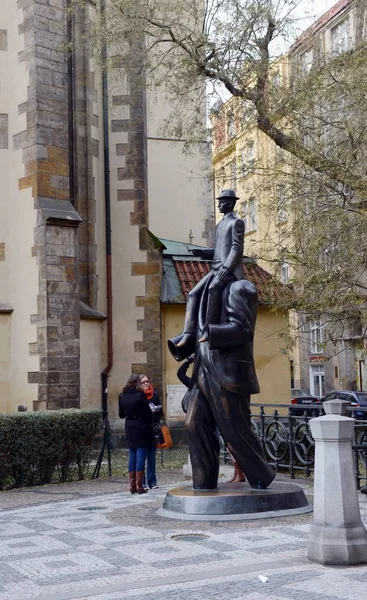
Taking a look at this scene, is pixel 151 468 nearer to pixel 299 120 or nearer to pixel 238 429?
pixel 238 429

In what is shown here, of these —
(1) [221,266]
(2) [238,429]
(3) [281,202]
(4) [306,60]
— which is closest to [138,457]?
(2) [238,429]

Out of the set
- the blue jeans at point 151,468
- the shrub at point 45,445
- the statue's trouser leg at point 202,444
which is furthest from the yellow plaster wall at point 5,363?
the statue's trouser leg at point 202,444

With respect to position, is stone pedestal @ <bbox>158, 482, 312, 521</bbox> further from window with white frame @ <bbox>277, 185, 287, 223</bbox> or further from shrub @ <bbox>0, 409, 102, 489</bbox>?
window with white frame @ <bbox>277, 185, 287, 223</bbox>

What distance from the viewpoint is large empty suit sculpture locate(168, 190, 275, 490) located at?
9.32 metres

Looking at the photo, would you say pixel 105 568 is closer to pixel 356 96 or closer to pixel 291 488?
pixel 291 488

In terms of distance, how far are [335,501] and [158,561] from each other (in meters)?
1.54

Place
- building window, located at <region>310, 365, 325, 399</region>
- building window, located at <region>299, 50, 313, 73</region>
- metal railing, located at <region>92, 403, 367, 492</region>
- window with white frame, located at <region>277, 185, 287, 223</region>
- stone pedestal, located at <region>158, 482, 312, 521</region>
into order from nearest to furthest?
stone pedestal, located at <region>158, 482, 312, 521</region>
metal railing, located at <region>92, 403, 367, 492</region>
window with white frame, located at <region>277, 185, 287, 223</region>
building window, located at <region>299, 50, 313, 73</region>
building window, located at <region>310, 365, 325, 399</region>

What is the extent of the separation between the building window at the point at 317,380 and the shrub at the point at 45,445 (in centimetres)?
3557

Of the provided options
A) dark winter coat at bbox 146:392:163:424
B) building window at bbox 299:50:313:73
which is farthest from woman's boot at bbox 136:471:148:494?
building window at bbox 299:50:313:73

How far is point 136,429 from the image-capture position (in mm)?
11797

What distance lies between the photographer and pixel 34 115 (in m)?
17.9

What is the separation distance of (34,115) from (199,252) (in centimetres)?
913

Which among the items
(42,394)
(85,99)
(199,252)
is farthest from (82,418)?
(85,99)

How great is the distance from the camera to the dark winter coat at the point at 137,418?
11.7 m
